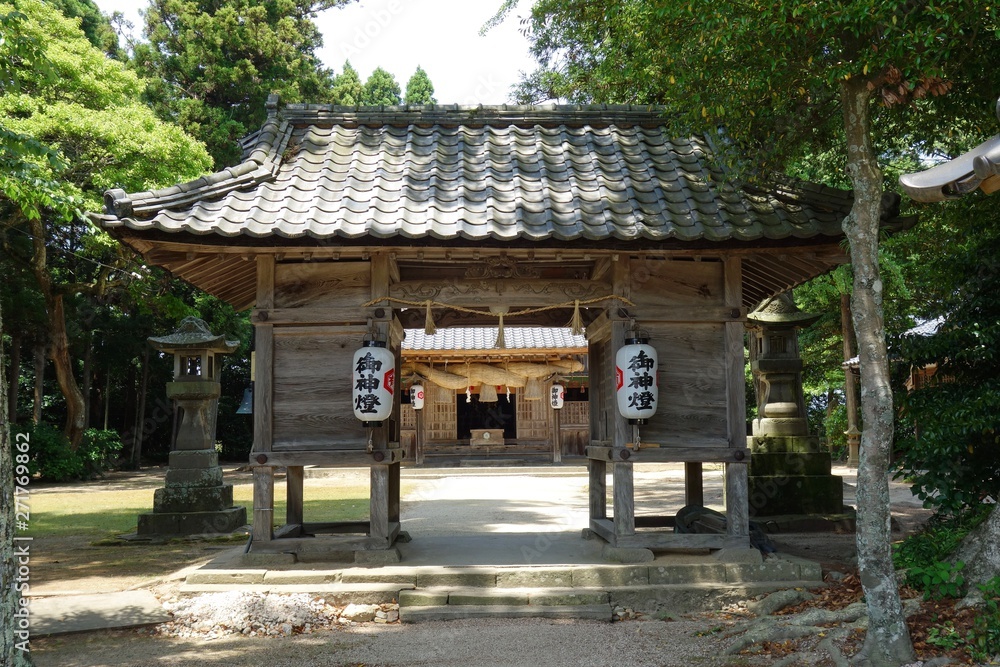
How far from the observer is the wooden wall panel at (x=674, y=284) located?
26.3 feet

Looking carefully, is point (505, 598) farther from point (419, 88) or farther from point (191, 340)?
point (419, 88)

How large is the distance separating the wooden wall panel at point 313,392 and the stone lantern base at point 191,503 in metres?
5.10

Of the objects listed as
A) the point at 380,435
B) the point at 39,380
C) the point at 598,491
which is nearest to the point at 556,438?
the point at 598,491

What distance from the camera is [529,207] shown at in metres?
7.67

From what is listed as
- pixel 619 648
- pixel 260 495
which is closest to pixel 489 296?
pixel 260 495

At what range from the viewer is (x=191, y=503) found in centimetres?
1197

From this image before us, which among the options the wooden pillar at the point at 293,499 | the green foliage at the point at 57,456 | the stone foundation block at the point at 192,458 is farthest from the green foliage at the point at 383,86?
the wooden pillar at the point at 293,499

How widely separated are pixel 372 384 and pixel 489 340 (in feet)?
58.1

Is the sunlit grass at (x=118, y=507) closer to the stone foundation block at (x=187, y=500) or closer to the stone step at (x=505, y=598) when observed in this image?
the stone foundation block at (x=187, y=500)

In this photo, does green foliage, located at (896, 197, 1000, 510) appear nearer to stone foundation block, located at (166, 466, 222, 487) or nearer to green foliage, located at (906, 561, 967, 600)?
green foliage, located at (906, 561, 967, 600)

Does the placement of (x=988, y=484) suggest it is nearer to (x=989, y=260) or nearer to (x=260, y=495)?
(x=989, y=260)

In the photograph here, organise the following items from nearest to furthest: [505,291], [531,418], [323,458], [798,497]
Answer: [323,458] < [505,291] < [798,497] < [531,418]

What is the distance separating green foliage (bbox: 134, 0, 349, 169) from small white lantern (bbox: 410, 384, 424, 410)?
32.3 ft

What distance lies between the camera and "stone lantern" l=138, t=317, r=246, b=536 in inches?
466
